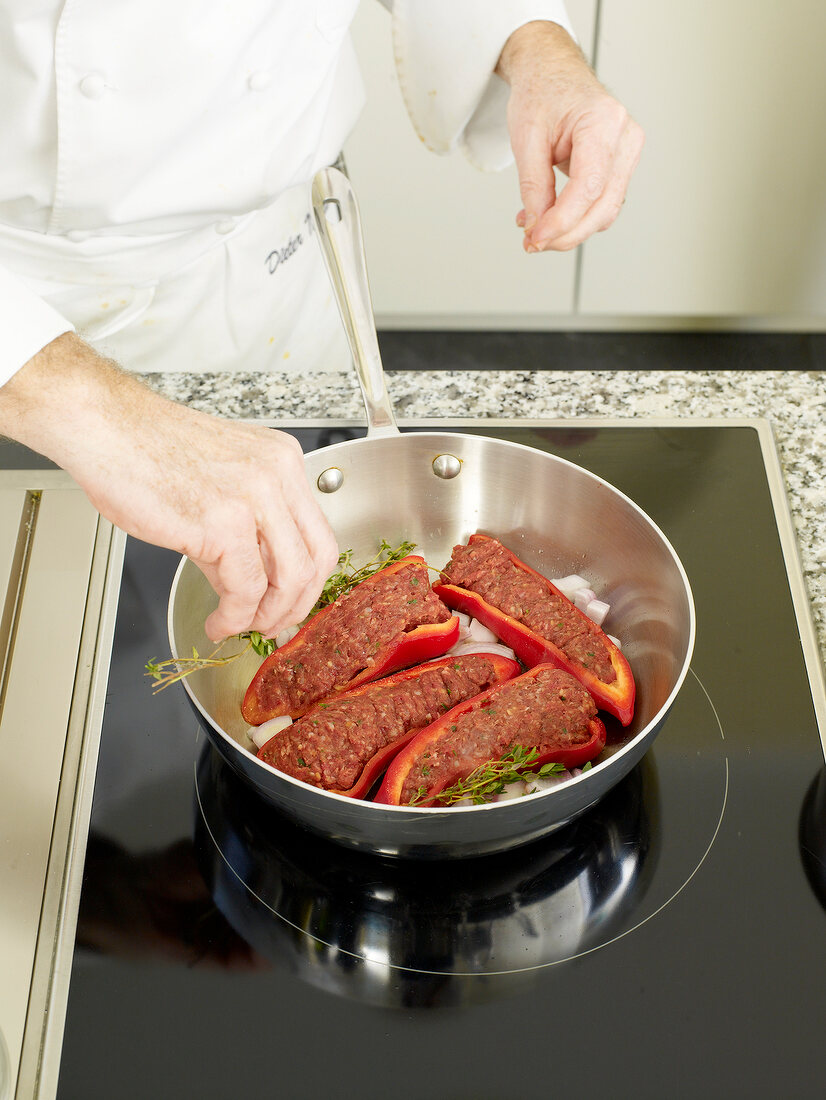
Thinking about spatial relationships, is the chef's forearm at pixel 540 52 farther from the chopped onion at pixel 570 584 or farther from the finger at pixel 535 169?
the chopped onion at pixel 570 584

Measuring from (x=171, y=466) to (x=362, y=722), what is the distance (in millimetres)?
235

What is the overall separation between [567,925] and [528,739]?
123 mm

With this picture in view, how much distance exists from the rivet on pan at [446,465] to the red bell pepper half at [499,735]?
0.75ft

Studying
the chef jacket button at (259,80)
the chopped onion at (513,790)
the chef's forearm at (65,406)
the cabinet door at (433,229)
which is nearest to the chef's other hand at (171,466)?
the chef's forearm at (65,406)

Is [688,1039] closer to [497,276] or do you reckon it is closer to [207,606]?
[207,606]

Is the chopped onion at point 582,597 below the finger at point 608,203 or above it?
below

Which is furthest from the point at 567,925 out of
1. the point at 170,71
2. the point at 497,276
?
the point at 497,276

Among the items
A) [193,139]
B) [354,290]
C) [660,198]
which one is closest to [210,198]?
[193,139]

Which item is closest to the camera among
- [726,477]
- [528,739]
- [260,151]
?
[528,739]

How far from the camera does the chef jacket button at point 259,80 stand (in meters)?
1.00

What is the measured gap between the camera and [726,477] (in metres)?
0.93

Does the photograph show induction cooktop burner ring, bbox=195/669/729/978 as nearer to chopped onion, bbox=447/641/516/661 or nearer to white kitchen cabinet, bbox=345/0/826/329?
chopped onion, bbox=447/641/516/661

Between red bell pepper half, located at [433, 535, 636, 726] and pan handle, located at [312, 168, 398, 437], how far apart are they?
141 mm

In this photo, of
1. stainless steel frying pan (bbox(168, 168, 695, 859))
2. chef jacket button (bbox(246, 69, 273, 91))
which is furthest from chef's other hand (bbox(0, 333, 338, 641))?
chef jacket button (bbox(246, 69, 273, 91))
